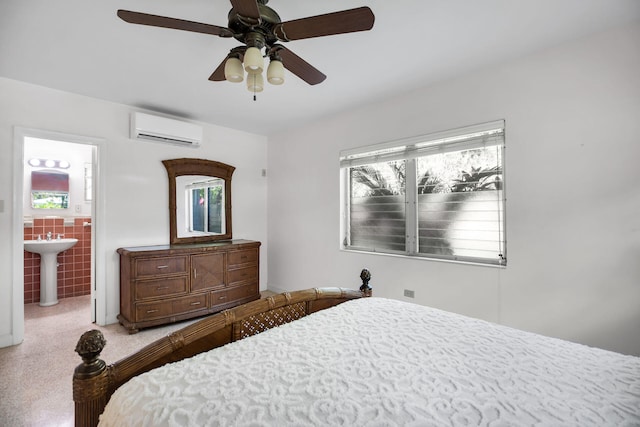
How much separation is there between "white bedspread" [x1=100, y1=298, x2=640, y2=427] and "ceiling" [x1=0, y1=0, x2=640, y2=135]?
191 cm

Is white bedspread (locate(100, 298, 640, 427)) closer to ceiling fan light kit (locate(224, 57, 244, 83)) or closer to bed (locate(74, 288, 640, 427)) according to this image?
bed (locate(74, 288, 640, 427))

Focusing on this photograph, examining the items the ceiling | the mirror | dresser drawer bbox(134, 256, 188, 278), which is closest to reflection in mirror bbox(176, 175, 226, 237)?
the mirror

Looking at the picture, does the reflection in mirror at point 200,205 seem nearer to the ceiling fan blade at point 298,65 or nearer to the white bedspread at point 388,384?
the ceiling fan blade at point 298,65

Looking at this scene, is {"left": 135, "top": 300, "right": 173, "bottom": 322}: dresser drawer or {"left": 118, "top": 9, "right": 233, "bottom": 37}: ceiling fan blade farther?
{"left": 135, "top": 300, "right": 173, "bottom": 322}: dresser drawer

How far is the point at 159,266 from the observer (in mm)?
3178

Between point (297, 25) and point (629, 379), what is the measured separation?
197cm

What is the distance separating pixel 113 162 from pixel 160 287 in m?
1.52

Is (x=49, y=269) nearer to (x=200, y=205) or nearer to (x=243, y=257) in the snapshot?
(x=200, y=205)

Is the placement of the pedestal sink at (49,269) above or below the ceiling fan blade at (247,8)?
below

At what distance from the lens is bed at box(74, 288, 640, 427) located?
2.65 feet

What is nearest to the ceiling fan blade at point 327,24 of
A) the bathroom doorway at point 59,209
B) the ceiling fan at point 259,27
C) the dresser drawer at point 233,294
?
the ceiling fan at point 259,27

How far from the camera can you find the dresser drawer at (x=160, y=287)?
3.05 metres

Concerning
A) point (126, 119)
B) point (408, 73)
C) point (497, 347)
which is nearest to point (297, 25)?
point (408, 73)

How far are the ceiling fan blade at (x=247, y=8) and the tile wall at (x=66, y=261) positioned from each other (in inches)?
175
